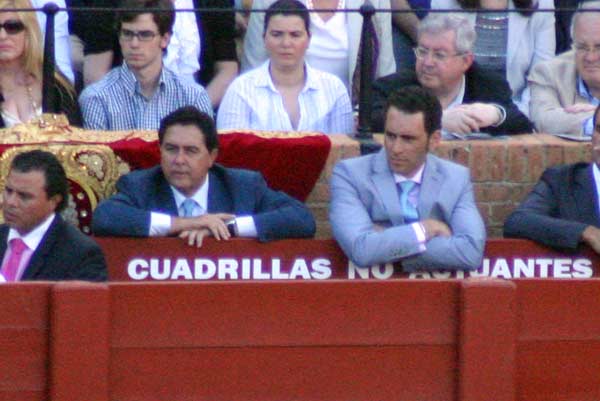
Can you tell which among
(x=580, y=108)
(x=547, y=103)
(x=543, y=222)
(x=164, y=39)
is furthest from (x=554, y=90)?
(x=164, y=39)

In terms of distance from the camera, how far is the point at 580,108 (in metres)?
9.08

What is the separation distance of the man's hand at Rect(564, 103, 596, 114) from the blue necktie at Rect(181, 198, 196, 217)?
76.0 inches

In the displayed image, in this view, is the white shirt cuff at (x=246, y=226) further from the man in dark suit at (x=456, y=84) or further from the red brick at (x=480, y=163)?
the red brick at (x=480, y=163)

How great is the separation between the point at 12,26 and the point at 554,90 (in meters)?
2.48

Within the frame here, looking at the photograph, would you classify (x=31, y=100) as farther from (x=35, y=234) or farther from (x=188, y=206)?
(x=35, y=234)

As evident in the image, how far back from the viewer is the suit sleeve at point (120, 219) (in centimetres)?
805

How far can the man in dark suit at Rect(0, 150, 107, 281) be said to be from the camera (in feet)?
24.6

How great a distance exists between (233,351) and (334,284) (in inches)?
16.4

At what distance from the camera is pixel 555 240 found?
820 cm

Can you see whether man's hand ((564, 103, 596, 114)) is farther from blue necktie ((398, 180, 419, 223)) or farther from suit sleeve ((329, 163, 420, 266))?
suit sleeve ((329, 163, 420, 266))

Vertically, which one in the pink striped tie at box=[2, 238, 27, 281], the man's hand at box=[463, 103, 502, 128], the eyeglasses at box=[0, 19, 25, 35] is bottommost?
the pink striped tie at box=[2, 238, 27, 281]

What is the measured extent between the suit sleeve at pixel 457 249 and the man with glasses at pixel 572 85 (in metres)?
1.20

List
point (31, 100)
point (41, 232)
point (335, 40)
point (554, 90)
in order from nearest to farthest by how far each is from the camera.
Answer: point (41, 232)
point (31, 100)
point (554, 90)
point (335, 40)

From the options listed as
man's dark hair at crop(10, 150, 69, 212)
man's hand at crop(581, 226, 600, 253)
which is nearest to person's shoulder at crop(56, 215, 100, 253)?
man's dark hair at crop(10, 150, 69, 212)
